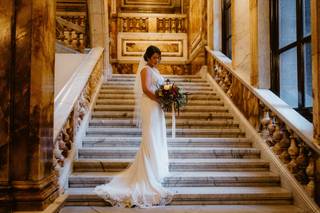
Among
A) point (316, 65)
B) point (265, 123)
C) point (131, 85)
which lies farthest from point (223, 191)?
point (131, 85)

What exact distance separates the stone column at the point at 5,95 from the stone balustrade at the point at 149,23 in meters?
8.74

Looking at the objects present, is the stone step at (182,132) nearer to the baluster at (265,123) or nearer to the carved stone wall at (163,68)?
the baluster at (265,123)

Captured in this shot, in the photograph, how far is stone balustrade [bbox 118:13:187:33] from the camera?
10734 millimetres

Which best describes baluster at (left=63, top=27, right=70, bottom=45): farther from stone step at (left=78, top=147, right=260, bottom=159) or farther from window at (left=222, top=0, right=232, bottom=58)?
stone step at (left=78, top=147, right=260, bottom=159)

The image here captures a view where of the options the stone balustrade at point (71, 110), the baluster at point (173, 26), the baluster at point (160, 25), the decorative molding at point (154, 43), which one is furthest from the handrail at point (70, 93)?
the baluster at point (173, 26)

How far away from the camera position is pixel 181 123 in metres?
5.83

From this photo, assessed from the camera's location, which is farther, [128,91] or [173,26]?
[173,26]

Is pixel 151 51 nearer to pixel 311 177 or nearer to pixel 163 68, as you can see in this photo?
pixel 311 177

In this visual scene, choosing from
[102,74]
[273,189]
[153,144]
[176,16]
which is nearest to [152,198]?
[153,144]

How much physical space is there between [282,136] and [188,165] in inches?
46.8

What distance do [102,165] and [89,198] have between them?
759 mm

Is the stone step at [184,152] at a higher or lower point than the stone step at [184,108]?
lower

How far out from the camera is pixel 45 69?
221cm

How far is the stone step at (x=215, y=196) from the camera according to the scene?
3.79m
